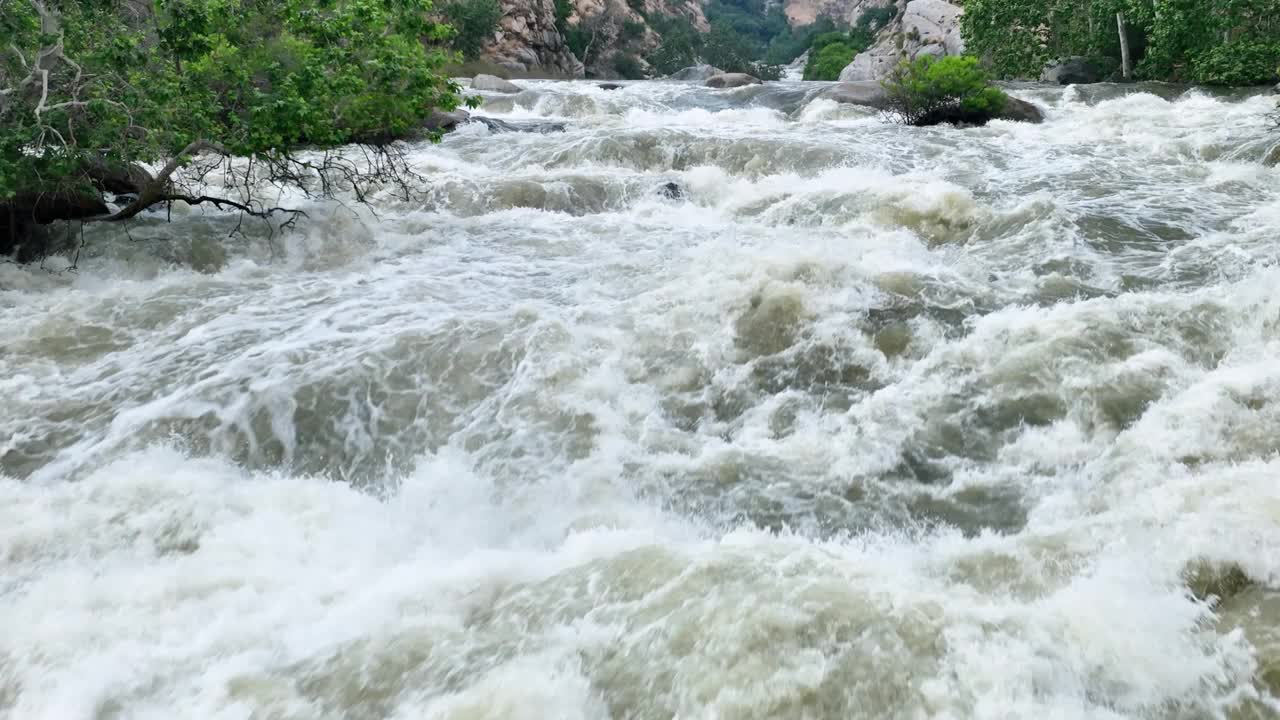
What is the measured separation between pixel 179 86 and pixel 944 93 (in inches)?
508

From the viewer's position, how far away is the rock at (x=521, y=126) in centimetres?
1566

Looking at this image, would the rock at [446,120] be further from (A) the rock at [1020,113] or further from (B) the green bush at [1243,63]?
(B) the green bush at [1243,63]

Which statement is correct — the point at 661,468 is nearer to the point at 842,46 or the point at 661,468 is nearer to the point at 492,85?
the point at 492,85

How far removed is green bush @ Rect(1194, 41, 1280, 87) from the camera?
18.0 metres

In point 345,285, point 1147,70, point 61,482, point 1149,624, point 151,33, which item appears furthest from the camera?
point 1147,70

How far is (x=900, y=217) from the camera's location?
818 cm

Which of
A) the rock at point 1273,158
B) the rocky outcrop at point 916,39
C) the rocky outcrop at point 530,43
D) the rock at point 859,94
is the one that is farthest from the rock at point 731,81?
the rock at point 1273,158

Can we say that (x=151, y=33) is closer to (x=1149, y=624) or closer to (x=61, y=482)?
(x=61, y=482)

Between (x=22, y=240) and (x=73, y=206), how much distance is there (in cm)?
58

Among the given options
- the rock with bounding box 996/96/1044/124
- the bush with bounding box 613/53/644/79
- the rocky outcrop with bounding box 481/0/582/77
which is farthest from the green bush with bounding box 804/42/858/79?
the rock with bounding box 996/96/1044/124

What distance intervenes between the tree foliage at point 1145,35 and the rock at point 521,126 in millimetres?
15757

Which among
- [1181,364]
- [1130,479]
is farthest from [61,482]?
[1181,364]

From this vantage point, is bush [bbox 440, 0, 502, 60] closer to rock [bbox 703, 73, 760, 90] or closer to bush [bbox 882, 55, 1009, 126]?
rock [bbox 703, 73, 760, 90]

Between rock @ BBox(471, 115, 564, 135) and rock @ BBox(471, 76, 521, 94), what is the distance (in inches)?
299
